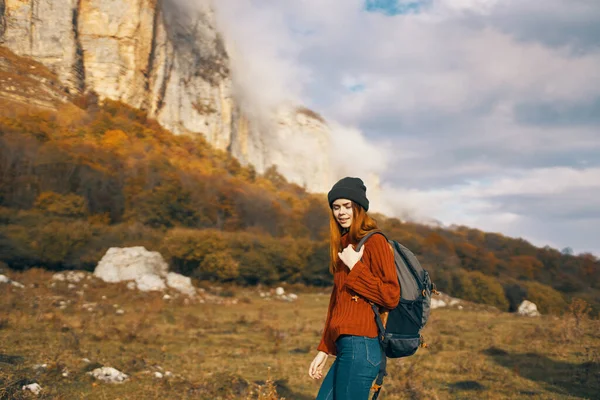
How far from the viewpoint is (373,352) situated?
2451 millimetres

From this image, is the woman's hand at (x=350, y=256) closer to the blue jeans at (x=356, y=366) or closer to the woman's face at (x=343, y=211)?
the woman's face at (x=343, y=211)

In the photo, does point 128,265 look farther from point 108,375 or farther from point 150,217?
point 108,375

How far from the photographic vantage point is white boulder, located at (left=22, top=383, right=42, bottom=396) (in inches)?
205

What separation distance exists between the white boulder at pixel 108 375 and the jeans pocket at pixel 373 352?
562 centimetres

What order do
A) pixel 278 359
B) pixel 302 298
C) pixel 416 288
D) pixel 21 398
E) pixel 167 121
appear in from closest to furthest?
pixel 416 288
pixel 21 398
pixel 278 359
pixel 302 298
pixel 167 121

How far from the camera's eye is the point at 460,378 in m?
8.01

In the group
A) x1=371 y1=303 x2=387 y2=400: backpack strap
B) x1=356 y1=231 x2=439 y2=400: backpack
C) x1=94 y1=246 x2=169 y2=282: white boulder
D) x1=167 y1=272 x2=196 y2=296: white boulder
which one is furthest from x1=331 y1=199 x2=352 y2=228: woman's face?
x1=94 y1=246 x2=169 y2=282: white boulder

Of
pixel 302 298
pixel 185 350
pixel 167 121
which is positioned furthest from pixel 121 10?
pixel 185 350

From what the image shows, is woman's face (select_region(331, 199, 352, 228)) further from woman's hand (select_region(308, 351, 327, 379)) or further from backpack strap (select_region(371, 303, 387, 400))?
woman's hand (select_region(308, 351, 327, 379))

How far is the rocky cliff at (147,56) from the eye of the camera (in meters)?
49.4

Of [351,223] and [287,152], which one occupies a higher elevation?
[287,152]

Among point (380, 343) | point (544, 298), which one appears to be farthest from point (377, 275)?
point (544, 298)

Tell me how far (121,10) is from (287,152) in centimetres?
4776

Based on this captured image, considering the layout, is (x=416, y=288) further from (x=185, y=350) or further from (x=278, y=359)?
(x=185, y=350)
